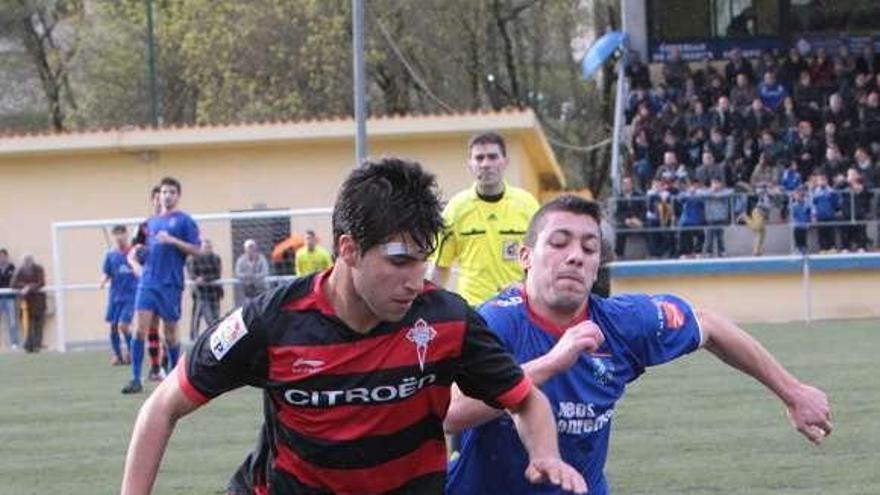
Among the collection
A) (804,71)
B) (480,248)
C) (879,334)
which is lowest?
(879,334)

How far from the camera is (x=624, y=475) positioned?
418 inches

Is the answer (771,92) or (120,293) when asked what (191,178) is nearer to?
(120,293)

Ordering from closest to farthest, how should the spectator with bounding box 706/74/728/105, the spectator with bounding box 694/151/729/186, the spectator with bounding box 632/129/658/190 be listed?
the spectator with bounding box 694/151/729/186
the spectator with bounding box 632/129/658/190
the spectator with bounding box 706/74/728/105

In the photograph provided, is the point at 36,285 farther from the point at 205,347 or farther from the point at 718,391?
the point at 205,347

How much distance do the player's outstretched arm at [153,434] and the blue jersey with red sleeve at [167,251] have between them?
13.1 m

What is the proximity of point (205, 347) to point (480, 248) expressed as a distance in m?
7.26

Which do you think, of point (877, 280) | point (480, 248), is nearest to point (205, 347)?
point (480, 248)

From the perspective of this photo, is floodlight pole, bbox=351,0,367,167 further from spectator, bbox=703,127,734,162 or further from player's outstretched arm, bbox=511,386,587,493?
spectator, bbox=703,127,734,162

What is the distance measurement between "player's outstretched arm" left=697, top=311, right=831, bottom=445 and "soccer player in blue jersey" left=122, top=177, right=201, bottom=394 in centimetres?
1240

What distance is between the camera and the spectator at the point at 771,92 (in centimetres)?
3459

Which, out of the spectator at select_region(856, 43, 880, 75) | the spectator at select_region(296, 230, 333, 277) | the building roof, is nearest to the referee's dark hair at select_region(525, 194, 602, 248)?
the spectator at select_region(296, 230, 333, 277)


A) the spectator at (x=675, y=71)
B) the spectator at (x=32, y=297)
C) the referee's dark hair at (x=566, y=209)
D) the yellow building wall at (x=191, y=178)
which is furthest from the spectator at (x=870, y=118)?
the referee's dark hair at (x=566, y=209)

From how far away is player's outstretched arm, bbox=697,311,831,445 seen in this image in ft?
19.0

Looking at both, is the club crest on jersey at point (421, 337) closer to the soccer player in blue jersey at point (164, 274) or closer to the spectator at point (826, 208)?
the soccer player in blue jersey at point (164, 274)
